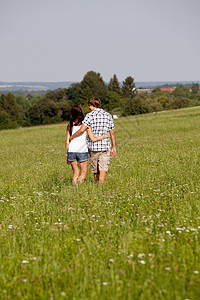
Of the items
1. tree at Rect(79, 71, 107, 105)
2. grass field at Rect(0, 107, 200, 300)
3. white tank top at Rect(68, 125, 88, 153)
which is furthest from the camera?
tree at Rect(79, 71, 107, 105)

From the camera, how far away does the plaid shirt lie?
776 cm

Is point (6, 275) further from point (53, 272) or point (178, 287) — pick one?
point (178, 287)

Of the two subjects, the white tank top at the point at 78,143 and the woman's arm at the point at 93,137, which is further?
the white tank top at the point at 78,143

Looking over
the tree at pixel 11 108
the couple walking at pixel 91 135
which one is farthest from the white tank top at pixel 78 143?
the tree at pixel 11 108

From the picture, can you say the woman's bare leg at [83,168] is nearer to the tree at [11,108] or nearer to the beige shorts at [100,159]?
the beige shorts at [100,159]

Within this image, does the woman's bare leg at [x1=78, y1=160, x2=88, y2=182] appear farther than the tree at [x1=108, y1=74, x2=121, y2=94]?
No

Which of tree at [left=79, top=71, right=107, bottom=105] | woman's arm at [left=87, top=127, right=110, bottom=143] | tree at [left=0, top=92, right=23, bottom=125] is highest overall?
tree at [left=79, top=71, right=107, bottom=105]

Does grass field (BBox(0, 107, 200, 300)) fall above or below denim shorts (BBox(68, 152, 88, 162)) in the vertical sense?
below

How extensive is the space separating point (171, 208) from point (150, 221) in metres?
0.81

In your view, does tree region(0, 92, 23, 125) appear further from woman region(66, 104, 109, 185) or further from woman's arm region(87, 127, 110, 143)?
woman's arm region(87, 127, 110, 143)

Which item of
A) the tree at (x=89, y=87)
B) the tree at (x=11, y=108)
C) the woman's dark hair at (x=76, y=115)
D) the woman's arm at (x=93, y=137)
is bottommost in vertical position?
the tree at (x=11, y=108)

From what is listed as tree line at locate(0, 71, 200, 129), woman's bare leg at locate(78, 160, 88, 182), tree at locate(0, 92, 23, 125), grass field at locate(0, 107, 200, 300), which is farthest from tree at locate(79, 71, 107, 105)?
grass field at locate(0, 107, 200, 300)

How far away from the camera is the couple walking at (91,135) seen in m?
7.79

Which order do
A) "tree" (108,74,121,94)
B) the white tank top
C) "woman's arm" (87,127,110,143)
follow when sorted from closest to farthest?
"woman's arm" (87,127,110,143) → the white tank top → "tree" (108,74,121,94)
